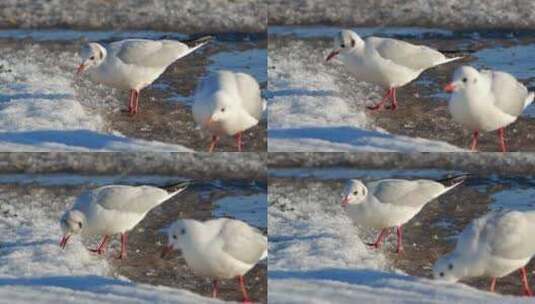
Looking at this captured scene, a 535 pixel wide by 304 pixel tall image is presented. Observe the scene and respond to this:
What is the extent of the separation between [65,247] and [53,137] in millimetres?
1466

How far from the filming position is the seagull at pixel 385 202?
12195 mm

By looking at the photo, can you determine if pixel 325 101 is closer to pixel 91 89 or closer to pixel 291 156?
pixel 291 156

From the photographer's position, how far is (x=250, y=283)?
11.6 metres

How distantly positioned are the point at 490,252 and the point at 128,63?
4.36 meters

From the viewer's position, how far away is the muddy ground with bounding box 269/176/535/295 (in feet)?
38.1

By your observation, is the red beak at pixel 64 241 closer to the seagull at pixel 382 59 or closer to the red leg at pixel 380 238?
the red leg at pixel 380 238

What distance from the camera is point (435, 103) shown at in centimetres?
1407

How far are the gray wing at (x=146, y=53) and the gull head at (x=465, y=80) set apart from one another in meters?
3.00

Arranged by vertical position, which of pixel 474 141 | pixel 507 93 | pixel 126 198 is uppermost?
pixel 507 93

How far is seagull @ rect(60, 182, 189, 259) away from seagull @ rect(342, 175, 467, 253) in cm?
172

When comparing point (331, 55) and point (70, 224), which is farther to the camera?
point (331, 55)

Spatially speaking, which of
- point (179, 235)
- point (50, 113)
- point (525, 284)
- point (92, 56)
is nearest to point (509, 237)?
point (525, 284)

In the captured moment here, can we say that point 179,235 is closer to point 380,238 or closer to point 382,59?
point 380,238

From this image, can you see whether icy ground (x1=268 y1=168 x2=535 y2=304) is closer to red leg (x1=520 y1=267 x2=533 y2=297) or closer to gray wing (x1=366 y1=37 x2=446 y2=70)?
red leg (x1=520 y1=267 x2=533 y2=297)
